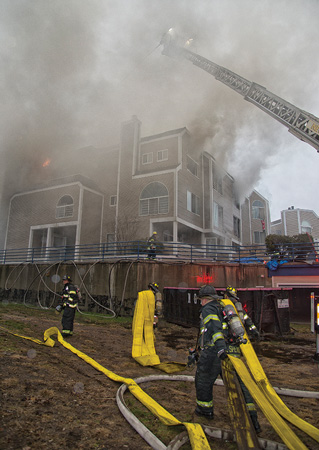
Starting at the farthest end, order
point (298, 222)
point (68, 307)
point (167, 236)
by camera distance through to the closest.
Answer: point (298, 222)
point (167, 236)
point (68, 307)

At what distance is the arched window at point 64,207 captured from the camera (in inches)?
885

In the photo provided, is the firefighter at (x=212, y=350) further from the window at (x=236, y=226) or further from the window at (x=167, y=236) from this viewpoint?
the window at (x=236, y=226)

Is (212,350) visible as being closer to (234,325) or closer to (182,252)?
(234,325)

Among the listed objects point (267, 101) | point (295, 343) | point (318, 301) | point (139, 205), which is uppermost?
point (267, 101)

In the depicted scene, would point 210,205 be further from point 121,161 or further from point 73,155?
point 73,155

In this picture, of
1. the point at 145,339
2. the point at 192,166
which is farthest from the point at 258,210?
the point at 145,339

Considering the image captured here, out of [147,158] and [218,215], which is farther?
[218,215]

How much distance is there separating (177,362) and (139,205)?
16.2m

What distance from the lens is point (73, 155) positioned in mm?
23594

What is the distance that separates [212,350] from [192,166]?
815 inches

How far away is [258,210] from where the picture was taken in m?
35.7

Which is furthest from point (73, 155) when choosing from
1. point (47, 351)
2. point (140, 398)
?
point (140, 398)

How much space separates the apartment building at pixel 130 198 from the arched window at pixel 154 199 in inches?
1.1

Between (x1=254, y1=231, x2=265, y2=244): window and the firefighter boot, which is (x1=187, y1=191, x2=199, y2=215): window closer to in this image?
(x1=254, y1=231, x2=265, y2=244): window
